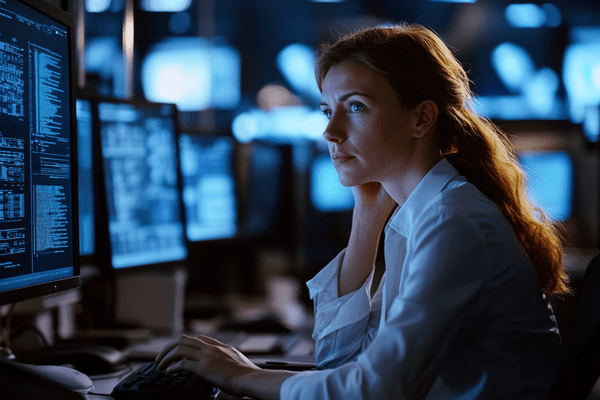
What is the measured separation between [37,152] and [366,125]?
1.86ft

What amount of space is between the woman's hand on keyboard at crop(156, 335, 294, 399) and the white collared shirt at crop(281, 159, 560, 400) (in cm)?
4

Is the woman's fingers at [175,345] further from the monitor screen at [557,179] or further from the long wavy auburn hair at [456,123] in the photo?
the monitor screen at [557,179]

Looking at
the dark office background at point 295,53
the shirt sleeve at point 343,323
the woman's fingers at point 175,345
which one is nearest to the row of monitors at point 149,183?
the shirt sleeve at point 343,323

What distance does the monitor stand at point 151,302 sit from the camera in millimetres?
1549

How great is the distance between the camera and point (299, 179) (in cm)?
436

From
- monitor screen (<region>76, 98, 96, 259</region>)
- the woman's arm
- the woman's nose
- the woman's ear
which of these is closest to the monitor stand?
monitor screen (<region>76, 98, 96, 259</region>)

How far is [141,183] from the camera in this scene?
4.95 feet

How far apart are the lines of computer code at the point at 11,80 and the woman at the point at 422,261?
0.45 meters

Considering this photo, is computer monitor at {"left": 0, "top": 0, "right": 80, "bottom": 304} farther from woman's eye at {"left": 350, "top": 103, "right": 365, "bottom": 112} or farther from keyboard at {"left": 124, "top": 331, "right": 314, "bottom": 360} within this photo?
woman's eye at {"left": 350, "top": 103, "right": 365, "bottom": 112}

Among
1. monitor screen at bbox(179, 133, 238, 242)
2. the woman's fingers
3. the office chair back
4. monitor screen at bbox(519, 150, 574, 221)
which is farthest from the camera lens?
monitor screen at bbox(519, 150, 574, 221)

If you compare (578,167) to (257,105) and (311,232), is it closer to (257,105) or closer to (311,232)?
(311,232)

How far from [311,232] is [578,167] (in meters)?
1.81

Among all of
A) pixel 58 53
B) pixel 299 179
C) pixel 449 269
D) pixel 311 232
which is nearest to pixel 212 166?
pixel 58 53

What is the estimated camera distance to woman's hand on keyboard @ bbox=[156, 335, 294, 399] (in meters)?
0.80
